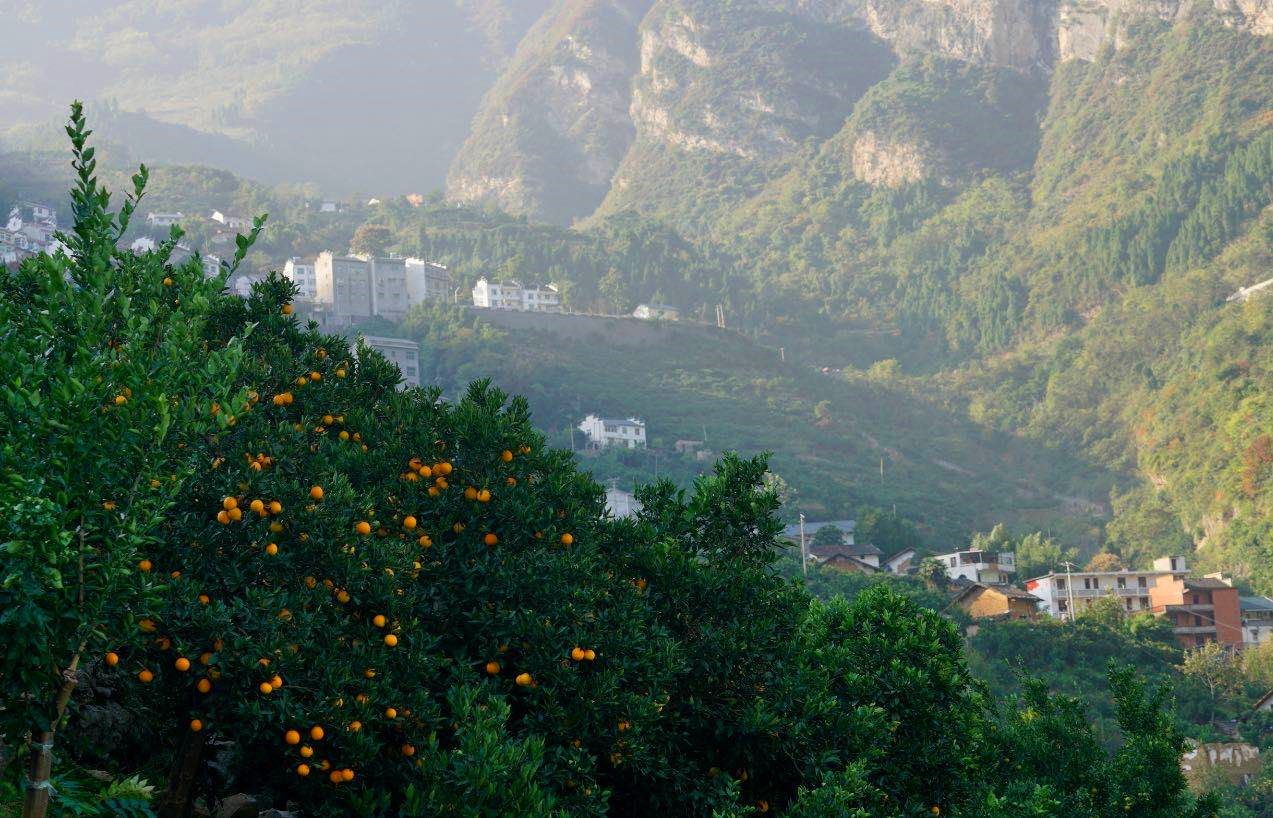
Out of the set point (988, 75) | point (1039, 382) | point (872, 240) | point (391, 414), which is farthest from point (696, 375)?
point (391, 414)

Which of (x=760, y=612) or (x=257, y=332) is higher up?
(x=257, y=332)

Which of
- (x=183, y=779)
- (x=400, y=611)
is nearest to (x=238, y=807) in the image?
(x=183, y=779)

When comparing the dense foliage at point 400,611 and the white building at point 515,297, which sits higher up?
the white building at point 515,297

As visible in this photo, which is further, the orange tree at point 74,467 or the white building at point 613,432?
the white building at point 613,432

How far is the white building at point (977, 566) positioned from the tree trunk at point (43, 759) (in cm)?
5704

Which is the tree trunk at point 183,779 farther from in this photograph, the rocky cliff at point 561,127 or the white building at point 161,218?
the rocky cliff at point 561,127

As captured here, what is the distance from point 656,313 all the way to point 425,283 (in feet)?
63.7

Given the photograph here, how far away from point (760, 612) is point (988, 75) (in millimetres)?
151446

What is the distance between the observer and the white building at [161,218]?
9569 cm

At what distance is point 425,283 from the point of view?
94938mm

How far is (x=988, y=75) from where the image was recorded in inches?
5974

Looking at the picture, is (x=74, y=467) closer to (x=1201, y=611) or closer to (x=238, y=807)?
(x=238, y=807)

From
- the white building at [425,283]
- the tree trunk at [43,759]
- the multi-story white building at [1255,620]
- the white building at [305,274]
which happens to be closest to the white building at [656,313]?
the white building at [425,283]

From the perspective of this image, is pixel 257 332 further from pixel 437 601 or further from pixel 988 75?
pixel 988 75
